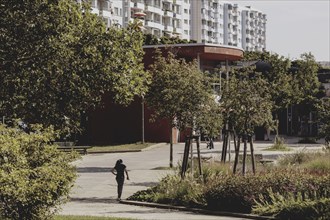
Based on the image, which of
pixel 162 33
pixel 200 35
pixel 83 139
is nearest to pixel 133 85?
pixel 83 139

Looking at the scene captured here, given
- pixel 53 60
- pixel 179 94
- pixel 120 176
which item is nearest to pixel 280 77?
pixel 179 94

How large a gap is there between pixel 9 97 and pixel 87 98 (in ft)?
6.36

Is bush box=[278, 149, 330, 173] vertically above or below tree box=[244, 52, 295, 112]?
below

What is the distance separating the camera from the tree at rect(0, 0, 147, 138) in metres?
16.2

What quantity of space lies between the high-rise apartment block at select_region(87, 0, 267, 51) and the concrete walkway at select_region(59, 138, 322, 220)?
26.2 metres

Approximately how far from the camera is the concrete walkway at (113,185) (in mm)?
20141

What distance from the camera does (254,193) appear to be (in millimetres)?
20531

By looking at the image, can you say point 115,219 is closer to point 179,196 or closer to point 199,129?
point 179,196

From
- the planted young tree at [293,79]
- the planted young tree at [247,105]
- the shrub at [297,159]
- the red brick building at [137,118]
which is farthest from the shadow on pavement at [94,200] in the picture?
the planted young tree at [293,79]

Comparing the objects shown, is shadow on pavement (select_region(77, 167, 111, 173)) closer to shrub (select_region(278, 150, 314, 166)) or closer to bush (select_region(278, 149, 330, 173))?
shrub (select_region(278, 150, 314, 166))

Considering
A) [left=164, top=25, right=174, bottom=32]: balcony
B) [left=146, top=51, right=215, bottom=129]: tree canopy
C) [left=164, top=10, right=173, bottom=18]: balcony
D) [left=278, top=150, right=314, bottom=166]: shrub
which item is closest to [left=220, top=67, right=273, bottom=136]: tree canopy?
[left=146, top=51, right=215, bottom=129]: tree canopy

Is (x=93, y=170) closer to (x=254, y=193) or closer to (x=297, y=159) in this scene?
(x=297, y=159)

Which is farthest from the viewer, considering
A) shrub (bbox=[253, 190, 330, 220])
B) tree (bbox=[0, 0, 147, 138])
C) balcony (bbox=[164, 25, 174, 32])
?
balcony (bbox=[164, 25, 174, 32])

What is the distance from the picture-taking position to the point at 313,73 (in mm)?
72562
